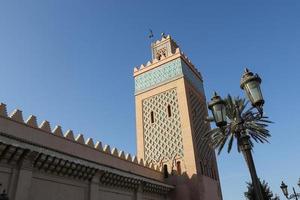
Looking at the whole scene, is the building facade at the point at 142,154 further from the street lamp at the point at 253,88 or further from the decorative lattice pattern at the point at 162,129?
the street lamp at the point at 253,88

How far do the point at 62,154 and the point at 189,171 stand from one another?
300 inches

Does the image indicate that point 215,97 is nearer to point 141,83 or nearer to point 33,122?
point 33,122

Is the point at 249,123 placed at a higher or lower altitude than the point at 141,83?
lower

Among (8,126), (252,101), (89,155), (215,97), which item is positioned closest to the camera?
(252,101)

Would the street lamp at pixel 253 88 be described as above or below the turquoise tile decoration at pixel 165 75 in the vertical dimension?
below

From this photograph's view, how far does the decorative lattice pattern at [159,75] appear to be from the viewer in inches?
741

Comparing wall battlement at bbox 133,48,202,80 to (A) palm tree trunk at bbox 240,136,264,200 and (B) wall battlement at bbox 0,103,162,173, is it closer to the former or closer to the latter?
(B) wall battlement at bbox 0,103,162,173

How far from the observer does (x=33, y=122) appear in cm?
1014

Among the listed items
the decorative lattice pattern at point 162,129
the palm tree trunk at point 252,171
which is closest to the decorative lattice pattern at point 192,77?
the decorative lattice pattern at point 162,129

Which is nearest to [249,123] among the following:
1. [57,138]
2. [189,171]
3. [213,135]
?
[213,135]

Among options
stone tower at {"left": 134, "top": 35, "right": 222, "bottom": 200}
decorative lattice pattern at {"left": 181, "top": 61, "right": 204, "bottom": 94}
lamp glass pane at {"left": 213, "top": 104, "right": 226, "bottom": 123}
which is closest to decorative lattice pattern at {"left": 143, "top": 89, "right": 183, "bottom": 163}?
stone tower at {"left": 134, "top": 35, "right": 222, "bottom": 200}

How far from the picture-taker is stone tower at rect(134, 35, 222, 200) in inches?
627

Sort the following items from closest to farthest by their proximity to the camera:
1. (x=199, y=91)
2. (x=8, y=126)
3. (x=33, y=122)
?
(x=8, y=126) → (x=33, y=122) → (x=199, y=91)

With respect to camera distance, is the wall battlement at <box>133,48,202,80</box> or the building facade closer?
the building facade
